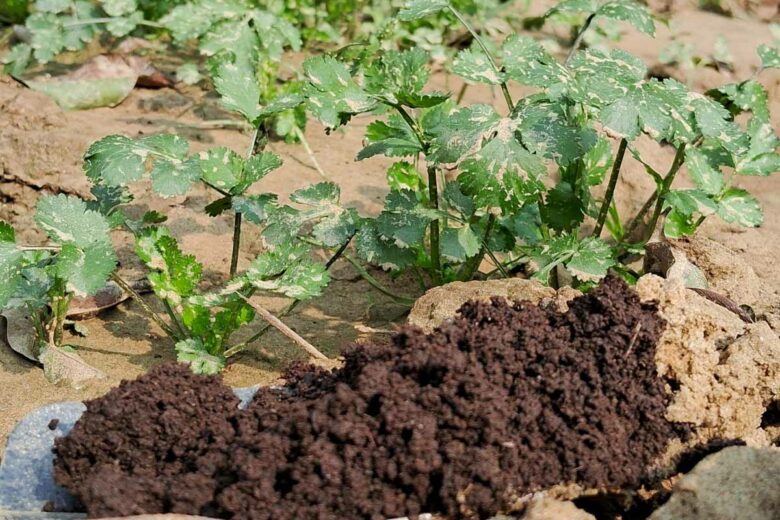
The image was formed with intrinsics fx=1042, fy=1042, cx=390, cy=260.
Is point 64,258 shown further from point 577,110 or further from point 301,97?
point 577,110

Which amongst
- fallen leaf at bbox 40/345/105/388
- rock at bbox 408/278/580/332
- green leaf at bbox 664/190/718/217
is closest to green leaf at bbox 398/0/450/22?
rock at bbox 408/278/580/332

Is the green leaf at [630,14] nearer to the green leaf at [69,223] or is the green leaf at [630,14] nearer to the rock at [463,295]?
the rock at [463,295]

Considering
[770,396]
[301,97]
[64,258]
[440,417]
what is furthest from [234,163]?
[770,396]

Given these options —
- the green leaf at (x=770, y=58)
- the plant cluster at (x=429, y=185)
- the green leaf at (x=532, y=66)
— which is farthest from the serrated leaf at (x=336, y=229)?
the green leaf at (x=770, y=58)

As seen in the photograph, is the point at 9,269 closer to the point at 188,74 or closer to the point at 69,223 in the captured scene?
the point at 69,223

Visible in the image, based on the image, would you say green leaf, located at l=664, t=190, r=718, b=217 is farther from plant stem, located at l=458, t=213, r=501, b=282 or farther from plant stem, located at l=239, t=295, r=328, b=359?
plant stem, located at l=239, t=295, r=328, b=359

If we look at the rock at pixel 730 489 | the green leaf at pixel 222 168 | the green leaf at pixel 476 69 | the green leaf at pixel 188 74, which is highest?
the green leaf at pixel 476 69

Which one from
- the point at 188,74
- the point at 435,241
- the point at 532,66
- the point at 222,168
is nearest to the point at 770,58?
the point at 532,66
